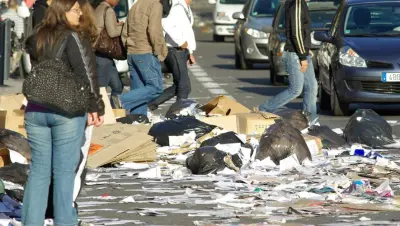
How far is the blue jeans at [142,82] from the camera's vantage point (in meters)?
Result: 16.0

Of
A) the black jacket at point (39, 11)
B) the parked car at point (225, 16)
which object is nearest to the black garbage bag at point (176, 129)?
the black jacket at point (39, 11)

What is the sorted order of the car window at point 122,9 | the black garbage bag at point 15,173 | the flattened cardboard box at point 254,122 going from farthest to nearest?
the car window at point 122,9, the flattened cardboard box at point 254,122, the black garbage bag at point 15,173

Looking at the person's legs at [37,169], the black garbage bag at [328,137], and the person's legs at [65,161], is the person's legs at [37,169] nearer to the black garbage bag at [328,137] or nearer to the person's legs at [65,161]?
the person's legs at [65,161]

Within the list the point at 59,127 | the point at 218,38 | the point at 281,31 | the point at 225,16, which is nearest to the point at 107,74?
the point at 281,31

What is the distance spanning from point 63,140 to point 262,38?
65.8 feet

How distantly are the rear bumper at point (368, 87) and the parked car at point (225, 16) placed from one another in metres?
22.4

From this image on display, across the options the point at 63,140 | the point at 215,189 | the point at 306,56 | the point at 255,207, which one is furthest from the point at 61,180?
the point at 306,56

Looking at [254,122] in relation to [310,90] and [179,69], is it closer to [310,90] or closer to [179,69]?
[310,90]

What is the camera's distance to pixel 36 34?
27.8ft

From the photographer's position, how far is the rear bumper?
58.1 feet

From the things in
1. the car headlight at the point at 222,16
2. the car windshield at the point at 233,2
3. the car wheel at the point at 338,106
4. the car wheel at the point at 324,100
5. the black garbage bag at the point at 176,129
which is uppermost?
the black garbage bag at the point at 176,129

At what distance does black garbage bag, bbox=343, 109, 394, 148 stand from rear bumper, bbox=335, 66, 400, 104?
312 cm

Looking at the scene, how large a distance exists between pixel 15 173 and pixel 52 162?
2657 millimetres

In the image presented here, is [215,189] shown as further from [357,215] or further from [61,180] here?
[61,180]
